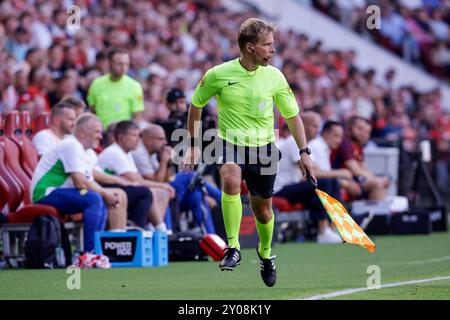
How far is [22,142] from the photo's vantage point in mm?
13852

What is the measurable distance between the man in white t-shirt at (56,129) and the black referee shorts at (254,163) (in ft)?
13.5

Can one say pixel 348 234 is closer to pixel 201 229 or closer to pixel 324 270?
pixel 324 270

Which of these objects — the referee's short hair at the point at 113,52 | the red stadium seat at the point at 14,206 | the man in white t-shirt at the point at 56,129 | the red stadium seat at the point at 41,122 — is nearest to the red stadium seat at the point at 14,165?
the red stadium seat at the point at 14,206

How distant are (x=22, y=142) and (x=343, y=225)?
5210mm

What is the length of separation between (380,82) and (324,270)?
1939 cm

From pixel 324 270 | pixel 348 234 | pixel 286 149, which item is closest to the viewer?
pixel 348 234

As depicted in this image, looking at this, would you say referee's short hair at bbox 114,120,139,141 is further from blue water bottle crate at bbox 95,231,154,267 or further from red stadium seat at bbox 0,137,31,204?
blue water bottle crate at bbox 95,231,154,267

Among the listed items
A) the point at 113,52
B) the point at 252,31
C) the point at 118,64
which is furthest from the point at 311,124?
the point at 252,31

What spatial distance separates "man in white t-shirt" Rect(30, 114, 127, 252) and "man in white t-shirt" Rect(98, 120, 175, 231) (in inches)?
41.9

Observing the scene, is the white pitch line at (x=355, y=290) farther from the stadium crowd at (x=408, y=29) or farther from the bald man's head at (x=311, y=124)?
the stadium crowd at (x=408, y=29)

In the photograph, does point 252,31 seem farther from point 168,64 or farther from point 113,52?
point 168,64

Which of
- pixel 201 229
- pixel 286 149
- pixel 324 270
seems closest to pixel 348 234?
pixel 324 270

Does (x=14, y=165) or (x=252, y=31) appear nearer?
(x=252, y=31)
